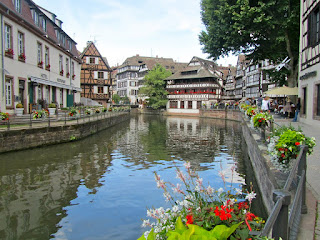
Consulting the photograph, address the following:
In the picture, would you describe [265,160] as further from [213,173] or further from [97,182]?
[97,182]

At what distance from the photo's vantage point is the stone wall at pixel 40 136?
13.9 m

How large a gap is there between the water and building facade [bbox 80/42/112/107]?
36065mm

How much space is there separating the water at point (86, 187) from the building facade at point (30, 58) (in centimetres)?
625

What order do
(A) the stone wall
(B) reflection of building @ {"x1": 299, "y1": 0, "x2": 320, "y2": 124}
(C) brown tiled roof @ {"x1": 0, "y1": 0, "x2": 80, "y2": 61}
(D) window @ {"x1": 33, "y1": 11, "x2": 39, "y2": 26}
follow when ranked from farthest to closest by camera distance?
(D) window @ {"x1": 33, "y1": 11, "x2": 39, "y2": 26}, (C) brown tiled roof @ {"x1": 0, "y1": 0, "x2": 80, "y2": 61}, (B) reflection of building @ {"x1": 299, "y1": 0, "x2": 320, "y2": 124}, (A) the stone wall

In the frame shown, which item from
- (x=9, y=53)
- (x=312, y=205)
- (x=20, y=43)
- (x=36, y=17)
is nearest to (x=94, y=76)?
(x=36, y=17)

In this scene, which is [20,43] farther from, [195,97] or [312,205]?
[195,97]

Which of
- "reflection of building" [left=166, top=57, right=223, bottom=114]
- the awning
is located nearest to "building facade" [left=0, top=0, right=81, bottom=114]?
the awning

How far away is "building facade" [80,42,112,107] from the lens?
167 feet

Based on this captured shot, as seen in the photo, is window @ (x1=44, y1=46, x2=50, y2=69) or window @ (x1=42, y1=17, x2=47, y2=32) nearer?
window @ (x1=42, y1=17, x2=47, y2=32)

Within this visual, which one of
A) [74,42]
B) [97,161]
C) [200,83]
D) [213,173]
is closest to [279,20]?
[213,173]

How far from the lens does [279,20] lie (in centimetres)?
2119

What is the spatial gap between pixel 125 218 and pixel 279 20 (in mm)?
19606

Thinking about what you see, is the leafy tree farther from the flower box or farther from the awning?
the flower box

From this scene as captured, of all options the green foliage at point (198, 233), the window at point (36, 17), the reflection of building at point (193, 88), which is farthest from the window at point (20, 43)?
the reflection of building at point (193, 88)
